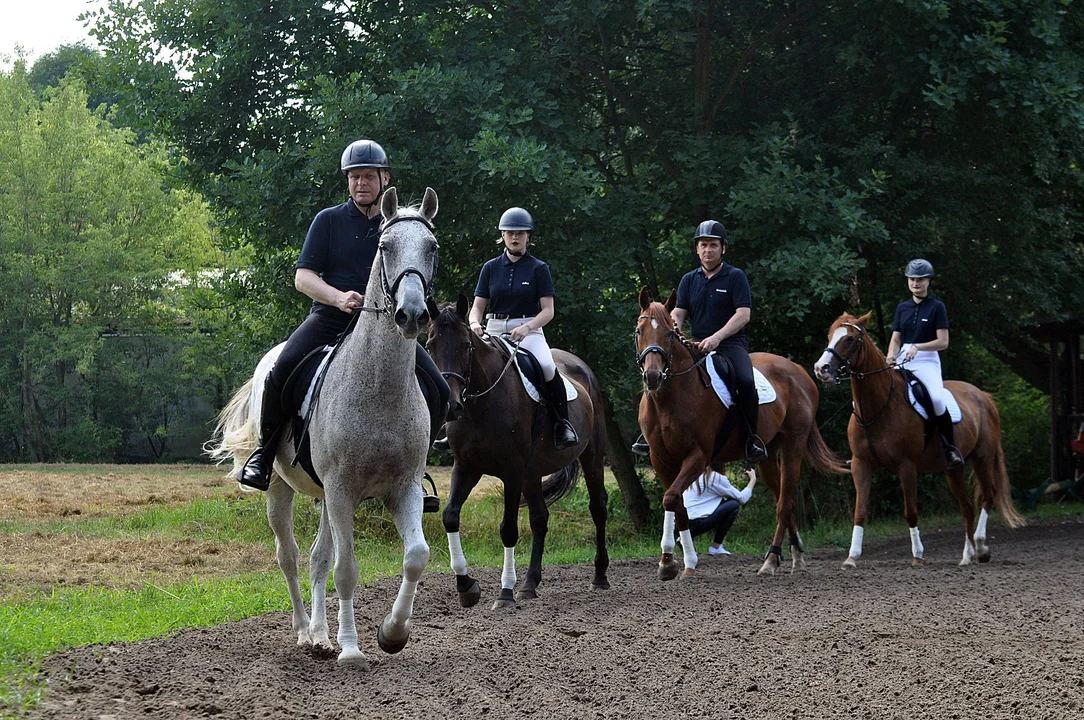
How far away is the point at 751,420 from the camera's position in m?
11.5

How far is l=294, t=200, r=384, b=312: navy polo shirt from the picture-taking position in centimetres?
700

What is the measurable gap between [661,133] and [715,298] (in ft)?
19.8

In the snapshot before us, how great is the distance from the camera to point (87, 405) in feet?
110

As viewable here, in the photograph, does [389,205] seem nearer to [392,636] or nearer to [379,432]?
[379,432]

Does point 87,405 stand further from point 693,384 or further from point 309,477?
point 309,477

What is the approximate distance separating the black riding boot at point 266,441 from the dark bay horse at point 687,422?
14.3 ft

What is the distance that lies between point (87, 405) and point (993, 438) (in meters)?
27.0

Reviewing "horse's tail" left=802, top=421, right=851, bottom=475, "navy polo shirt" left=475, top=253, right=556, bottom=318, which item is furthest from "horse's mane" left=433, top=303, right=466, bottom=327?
"horse's tail" left=802, top=421, right=851, bottom=475

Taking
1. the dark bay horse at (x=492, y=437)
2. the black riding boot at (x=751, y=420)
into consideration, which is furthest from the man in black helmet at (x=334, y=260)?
the black riding boot at (x=751, y=420)

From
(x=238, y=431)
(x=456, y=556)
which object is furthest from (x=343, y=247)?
(x=456, y=556)

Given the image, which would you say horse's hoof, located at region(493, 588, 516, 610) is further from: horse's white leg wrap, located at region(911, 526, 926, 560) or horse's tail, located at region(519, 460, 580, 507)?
horse's white leg wrap, located at region(911, 526, 926, 560)

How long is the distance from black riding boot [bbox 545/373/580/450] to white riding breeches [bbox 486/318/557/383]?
0.08m

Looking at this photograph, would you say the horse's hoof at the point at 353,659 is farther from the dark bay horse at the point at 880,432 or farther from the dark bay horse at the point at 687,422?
the dark bay horse at the point at 880,432

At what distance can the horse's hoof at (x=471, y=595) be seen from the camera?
8.41 meters
